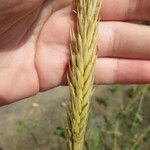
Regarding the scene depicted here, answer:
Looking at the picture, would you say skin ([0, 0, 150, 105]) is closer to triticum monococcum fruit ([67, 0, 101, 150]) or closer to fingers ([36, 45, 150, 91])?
fingers ([36, 45, 150, 91])

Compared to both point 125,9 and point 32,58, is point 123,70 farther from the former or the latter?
point 32,58

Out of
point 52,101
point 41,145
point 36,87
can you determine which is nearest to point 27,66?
point 36,87

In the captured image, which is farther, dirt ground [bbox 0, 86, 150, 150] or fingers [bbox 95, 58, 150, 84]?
dirt ground [bbox 0, 86, 150, 150]

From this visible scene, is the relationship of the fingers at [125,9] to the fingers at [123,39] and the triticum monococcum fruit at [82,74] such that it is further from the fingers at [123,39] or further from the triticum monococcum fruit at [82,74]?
the triticum monococcum fruit at [82,74]

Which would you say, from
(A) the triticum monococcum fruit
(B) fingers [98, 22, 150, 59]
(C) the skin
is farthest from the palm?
(A) the triticum monococcum fruit

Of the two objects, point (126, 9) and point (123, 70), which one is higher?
point (126, 9)

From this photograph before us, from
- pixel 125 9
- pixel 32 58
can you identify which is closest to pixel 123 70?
pixel 125 9
